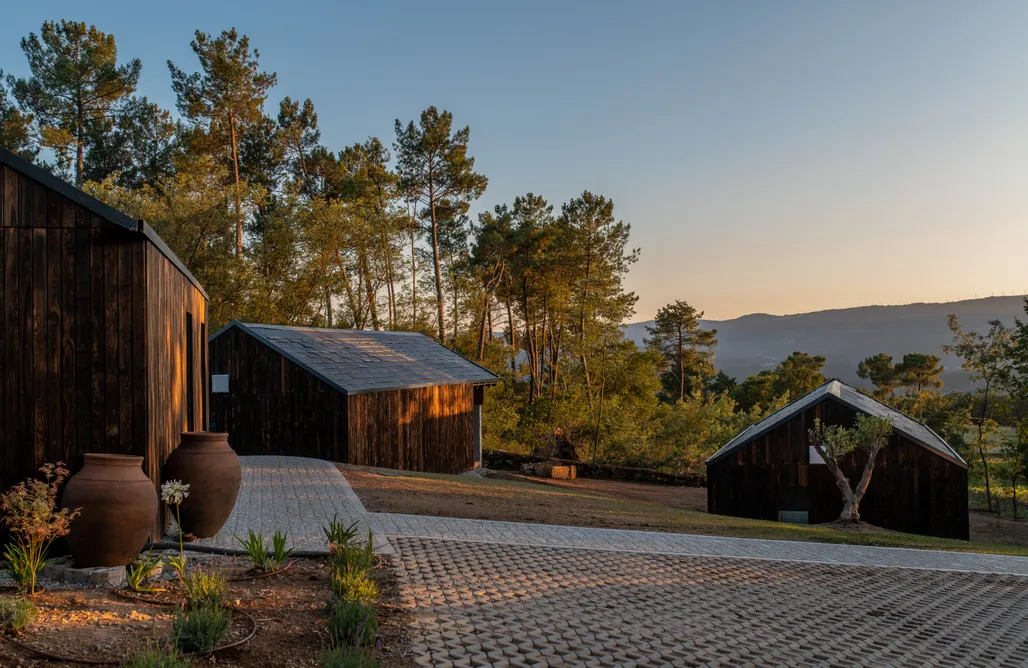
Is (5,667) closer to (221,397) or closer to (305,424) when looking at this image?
(305,424)

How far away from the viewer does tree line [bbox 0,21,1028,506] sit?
93.5ft

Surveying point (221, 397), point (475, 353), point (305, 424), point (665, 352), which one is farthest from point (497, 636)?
point (665, 352)

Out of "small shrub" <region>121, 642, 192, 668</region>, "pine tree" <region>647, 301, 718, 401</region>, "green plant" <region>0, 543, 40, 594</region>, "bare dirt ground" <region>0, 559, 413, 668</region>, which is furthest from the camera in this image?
"pine tree" <region>647, 301, 718, 401</region>

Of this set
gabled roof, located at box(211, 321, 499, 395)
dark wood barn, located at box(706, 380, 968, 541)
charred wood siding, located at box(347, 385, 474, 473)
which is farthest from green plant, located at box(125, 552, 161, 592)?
dark wood barn, located at box(706, 380, 968, 541)

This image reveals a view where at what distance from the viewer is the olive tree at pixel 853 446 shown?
15.5m

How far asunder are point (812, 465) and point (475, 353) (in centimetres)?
2537

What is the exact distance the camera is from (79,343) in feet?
21.8

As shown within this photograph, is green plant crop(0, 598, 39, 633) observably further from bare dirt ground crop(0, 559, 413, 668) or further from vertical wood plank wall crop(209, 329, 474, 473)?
vertical wood plank wall crop(209, 329, 474, 473)

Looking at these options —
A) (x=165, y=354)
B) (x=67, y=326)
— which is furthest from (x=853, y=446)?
(x=67, y=326)

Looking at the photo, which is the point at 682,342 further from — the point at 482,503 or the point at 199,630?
the point at 199,630

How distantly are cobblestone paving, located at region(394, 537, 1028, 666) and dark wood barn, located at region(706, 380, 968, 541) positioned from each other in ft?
29.2

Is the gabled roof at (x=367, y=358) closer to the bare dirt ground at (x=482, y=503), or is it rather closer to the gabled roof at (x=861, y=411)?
the bare dirt ground at (x=482, y=503)

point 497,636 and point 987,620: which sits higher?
point 497,636

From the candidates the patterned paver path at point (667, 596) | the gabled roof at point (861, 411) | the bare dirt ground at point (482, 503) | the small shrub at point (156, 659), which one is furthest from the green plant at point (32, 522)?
the gabled roof at point (861, 411)
